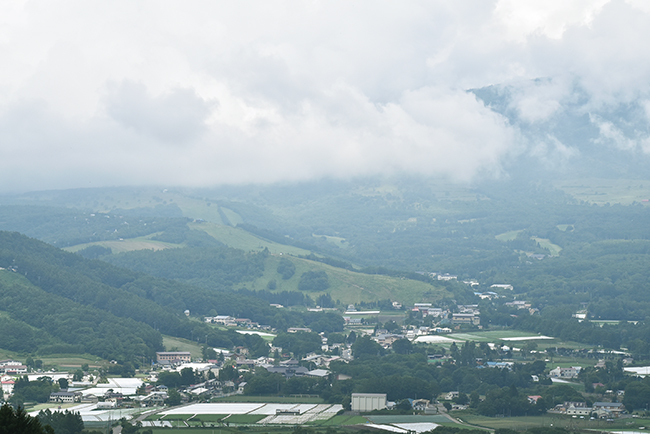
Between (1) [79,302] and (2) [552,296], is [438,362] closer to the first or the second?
(1) [79,302]

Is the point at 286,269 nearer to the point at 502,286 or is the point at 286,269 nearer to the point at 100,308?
the point at 502,286

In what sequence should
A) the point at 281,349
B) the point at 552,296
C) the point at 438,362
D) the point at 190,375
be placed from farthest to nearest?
1. the point at 552,296
2. the point at 281,349
3. the point at 438,362
4. the point at 190,375

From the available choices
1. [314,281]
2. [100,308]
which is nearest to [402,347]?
[100,308]

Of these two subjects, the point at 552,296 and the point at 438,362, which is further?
the point at 552,296

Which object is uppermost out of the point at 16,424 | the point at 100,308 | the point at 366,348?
the point at 16,424

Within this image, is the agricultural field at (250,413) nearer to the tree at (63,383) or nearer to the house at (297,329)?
the tree at (63,383)

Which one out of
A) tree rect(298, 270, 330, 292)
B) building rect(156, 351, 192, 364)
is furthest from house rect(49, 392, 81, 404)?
tree rect(298, 270, 330, 292)

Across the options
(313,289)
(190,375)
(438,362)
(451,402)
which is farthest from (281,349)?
(313,289)
